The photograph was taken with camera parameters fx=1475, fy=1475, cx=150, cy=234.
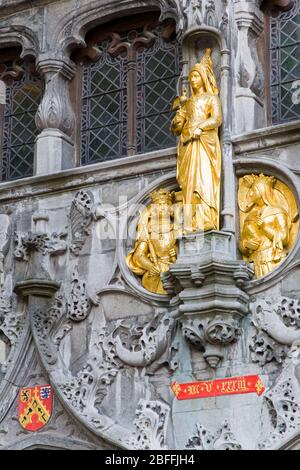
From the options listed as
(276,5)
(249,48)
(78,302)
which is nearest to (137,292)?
(78,302)

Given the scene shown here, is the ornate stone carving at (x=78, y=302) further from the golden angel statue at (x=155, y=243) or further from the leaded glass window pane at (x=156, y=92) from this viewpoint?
the leaded glass window pane at (x=156, y=92)

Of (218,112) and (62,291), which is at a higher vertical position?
(218,112)

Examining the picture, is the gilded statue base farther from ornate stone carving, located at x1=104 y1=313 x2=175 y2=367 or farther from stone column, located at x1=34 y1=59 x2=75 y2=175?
stone column, located at x1=34 y1=59 x2=75 y2=175

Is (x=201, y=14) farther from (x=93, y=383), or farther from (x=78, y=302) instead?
(x=93, y=383)

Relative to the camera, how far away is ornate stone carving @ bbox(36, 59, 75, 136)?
16172 millimetres

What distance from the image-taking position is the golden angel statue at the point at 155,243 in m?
14.9

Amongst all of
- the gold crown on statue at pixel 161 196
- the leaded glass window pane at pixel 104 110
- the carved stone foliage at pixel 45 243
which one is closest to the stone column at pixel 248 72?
the gold crown on statue at pixel 161 196

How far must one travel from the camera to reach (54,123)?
1616 centimetres

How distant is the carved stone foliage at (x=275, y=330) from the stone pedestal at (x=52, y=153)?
3163 mm

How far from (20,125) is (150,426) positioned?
4340mm

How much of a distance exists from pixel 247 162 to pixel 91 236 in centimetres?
190

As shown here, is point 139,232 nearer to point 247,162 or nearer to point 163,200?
point 163,200

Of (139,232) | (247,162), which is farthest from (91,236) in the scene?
(247,162)

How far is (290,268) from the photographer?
14.1m
